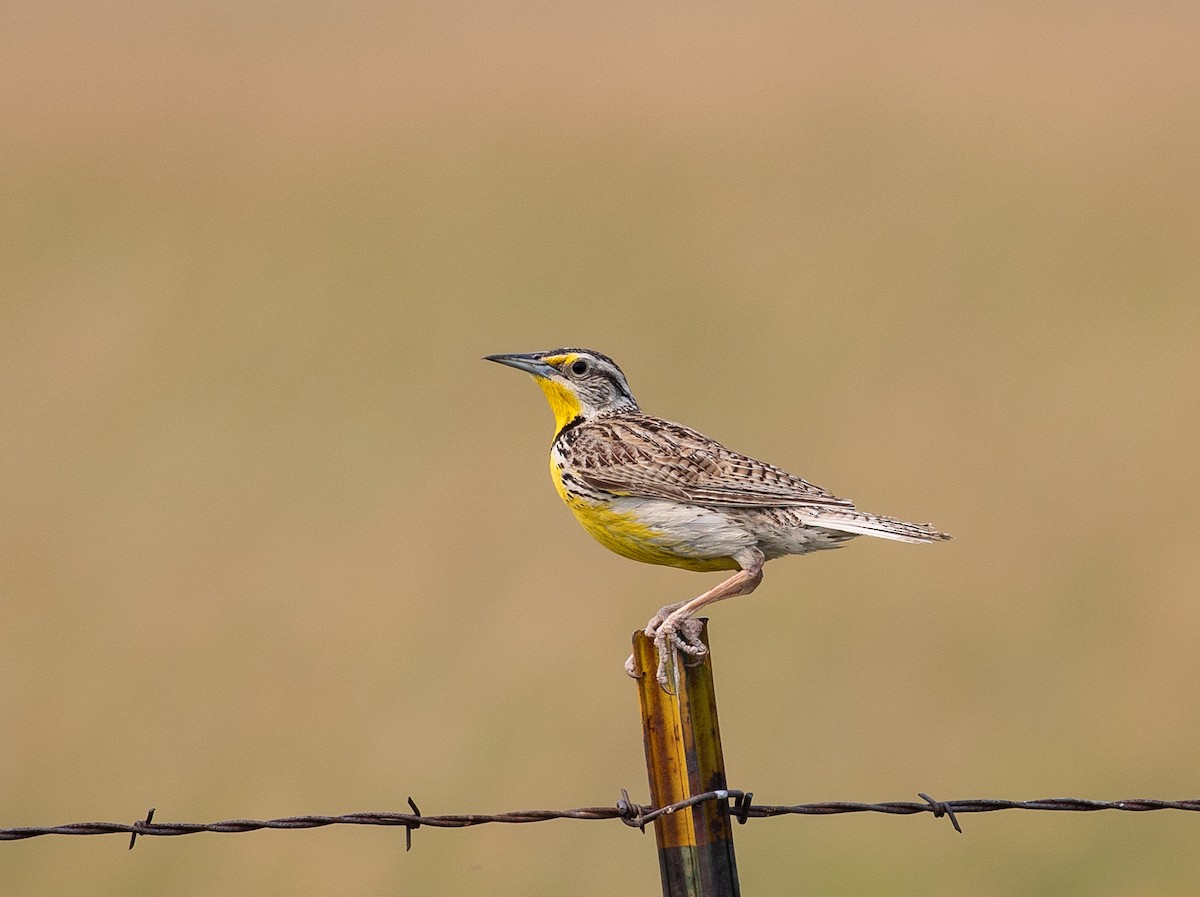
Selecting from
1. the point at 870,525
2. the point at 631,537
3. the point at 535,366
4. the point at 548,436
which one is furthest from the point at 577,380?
the point at 548,436

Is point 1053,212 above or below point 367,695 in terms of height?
above

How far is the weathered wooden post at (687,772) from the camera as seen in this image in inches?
124

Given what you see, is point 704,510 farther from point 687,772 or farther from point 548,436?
point 548,436

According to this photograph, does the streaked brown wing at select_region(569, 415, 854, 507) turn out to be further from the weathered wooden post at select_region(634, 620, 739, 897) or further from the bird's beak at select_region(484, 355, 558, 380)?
the weathered wooden post at select_region(634, 620, 739, 897)

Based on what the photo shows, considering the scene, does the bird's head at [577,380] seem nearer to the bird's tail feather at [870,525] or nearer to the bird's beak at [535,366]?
the bird's beak at [535,366]

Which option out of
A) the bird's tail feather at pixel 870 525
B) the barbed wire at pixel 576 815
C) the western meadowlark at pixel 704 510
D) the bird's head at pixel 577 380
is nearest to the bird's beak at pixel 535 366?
the bird's head at pixel 577 380

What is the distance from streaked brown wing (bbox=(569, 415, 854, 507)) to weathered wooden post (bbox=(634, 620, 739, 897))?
0.90 m

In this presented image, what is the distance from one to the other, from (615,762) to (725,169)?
19.8 ft

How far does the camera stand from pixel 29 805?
6.48m

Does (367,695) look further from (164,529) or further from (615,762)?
(164,529)

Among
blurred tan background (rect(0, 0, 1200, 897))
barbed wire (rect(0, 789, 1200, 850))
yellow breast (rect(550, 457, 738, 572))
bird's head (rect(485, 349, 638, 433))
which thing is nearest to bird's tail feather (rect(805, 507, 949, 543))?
yellow breast (rect(550, 457, 738, 572))

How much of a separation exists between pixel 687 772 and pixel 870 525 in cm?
103

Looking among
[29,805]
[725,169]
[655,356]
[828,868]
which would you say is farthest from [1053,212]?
[29,805]

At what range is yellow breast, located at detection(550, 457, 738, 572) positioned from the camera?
4.05 meters
